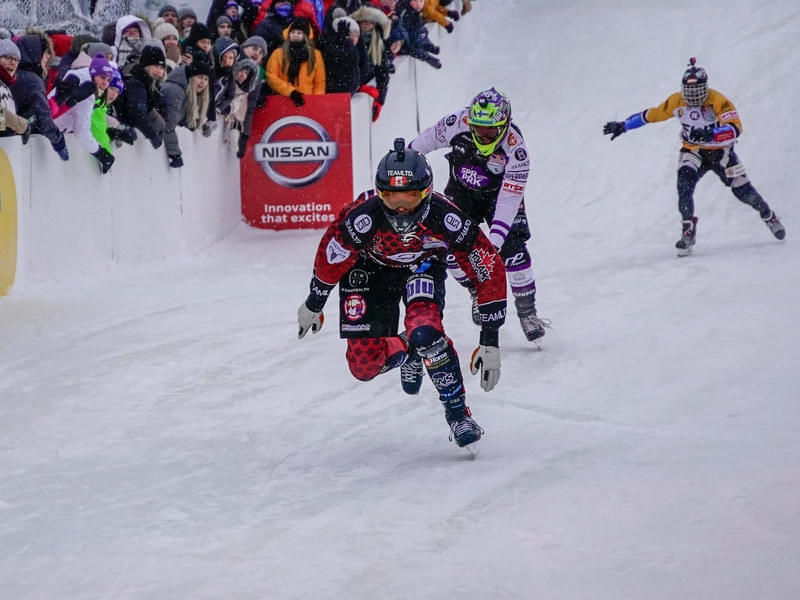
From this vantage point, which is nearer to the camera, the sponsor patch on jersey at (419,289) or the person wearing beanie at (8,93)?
the sponsor patch on jersey at (419,289)

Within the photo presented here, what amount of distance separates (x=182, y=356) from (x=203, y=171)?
5.03 metres

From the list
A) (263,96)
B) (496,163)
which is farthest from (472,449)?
(263,96)

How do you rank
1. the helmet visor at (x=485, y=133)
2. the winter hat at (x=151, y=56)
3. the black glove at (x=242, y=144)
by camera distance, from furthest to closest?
the black glove at (x=242, y=144) < the winter hat at (x=151, y=56) < the helmet visor at (x=485, y=133)

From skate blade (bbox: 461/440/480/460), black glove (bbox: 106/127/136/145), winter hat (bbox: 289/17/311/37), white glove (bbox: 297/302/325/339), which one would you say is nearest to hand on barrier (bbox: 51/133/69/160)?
black glove (bbox: 106/127/136/145)

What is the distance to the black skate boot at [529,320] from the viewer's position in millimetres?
8539

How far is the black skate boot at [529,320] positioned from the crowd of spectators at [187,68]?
4.14m

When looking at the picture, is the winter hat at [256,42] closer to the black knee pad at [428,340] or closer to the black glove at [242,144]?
the black glove at [242,144]

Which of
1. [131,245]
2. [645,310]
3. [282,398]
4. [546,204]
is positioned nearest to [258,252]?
[131,245]

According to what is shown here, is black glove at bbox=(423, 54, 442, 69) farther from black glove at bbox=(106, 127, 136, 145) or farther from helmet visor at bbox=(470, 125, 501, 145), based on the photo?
helmet visor at bbox=(470, 125, 501, 145)

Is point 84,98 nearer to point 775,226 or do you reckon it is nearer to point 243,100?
point 243,100

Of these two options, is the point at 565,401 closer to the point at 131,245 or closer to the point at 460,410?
the point at 460,410

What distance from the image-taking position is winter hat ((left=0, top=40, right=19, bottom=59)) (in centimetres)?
918

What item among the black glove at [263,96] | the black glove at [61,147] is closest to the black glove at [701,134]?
the black glove at [263,96]

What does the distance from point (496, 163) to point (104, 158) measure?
156 inches
